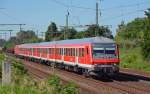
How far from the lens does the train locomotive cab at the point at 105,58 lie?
30859mm

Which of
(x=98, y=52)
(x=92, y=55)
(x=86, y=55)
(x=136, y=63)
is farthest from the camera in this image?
(x=136, y=63)

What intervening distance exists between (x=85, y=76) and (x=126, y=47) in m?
44.9

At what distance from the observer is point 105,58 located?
102 ft

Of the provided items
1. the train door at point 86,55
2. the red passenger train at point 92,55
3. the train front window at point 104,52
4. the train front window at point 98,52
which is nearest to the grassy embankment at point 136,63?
the red passenger train at point 92,55

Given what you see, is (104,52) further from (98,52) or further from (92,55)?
(92,55)

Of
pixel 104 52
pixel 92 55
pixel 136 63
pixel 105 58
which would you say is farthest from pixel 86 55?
pixel 136 63

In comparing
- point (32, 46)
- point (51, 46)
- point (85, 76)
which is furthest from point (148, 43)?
point (32, 46)

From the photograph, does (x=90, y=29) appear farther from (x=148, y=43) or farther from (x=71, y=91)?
(x=71, y=91)

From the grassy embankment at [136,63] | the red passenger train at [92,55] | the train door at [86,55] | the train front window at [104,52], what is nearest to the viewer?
the red passenger train at [92,55]

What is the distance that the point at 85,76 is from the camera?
34.8 metres

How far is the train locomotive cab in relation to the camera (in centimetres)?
3086

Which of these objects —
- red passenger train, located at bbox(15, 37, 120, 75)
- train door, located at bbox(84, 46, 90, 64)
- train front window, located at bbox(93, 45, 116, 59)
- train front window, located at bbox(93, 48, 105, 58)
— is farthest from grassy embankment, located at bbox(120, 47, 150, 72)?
train front window, located at bbox(93, 48, 105, 58)

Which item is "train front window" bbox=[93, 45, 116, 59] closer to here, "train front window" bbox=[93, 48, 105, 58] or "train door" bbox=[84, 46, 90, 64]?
"train front window" bbox=[93, 48, 105, 58]

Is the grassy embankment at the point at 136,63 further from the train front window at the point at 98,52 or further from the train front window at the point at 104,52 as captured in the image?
the train front window at the point at 98,52
